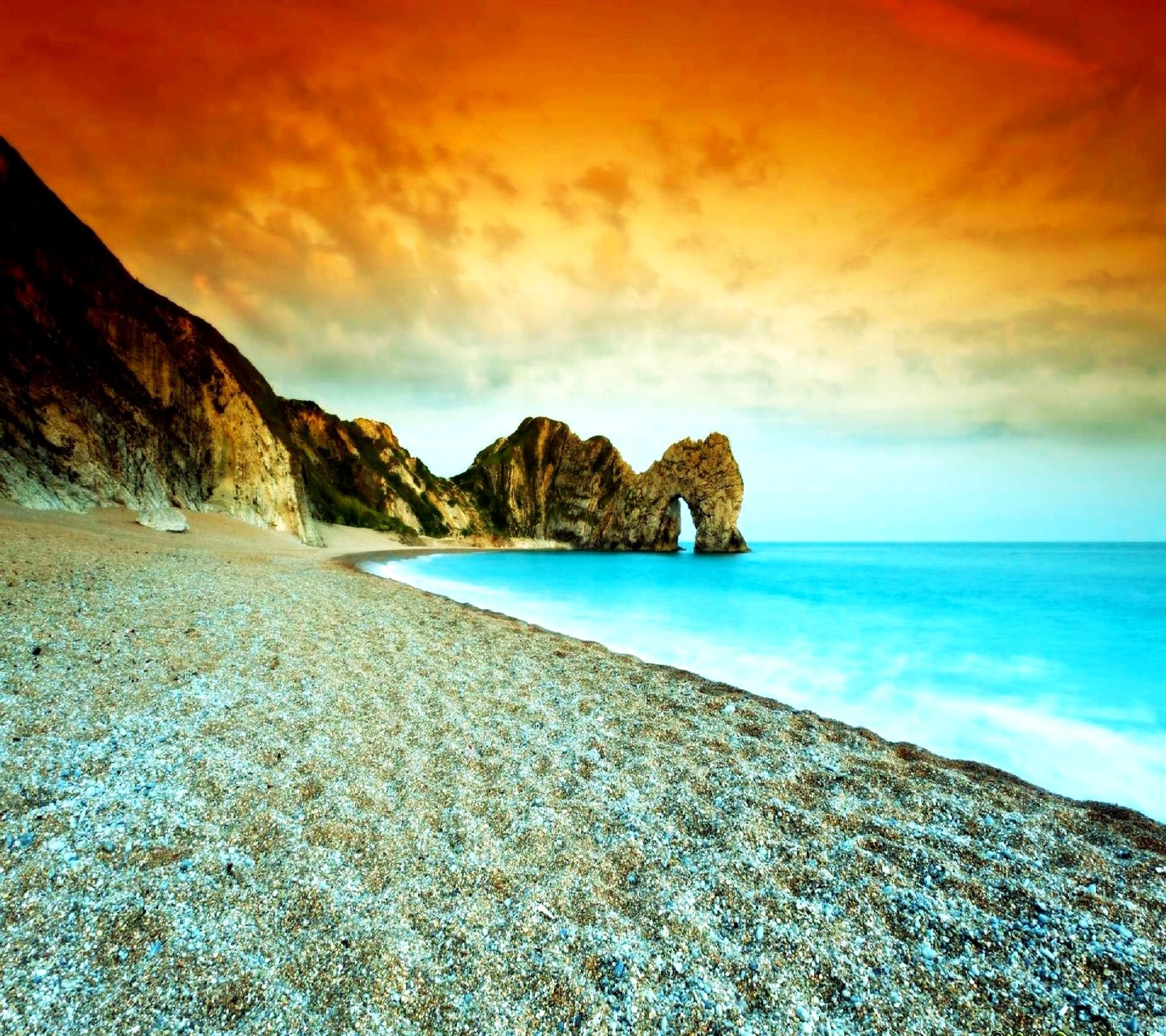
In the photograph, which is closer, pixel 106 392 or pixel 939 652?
pixel 939 652

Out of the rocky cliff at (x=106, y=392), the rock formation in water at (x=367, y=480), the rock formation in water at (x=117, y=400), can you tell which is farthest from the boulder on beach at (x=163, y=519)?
the rock formation in water at (x=367, y=480)

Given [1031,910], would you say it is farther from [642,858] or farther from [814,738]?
[814,738]

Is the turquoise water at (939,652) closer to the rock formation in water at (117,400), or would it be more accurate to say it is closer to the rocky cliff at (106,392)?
the rock formation in water at (117,400)

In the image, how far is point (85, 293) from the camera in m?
27.0

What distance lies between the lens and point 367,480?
252 feet

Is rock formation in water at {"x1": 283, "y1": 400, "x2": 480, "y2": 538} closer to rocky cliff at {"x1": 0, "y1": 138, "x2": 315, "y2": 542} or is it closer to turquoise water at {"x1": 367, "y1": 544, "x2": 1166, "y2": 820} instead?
rocky cliff at {"x1": 0, "y1": 138, "x2": 315, "y2": 542}

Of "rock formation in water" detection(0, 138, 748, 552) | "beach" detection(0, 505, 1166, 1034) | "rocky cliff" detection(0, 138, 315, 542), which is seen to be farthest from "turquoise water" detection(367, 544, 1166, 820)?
"rocky cliff" detection(0, 138, 315, 542)

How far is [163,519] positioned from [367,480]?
5541cm

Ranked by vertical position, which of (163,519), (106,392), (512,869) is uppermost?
(106,392)

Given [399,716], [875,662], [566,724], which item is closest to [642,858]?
[566,724]

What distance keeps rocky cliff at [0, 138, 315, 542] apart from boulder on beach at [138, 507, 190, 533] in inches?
20.9

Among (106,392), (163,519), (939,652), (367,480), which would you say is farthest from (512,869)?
(367,480)

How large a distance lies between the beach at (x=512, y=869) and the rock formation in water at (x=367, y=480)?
2322 inches

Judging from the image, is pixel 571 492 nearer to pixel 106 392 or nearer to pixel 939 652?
pixel 106 392
